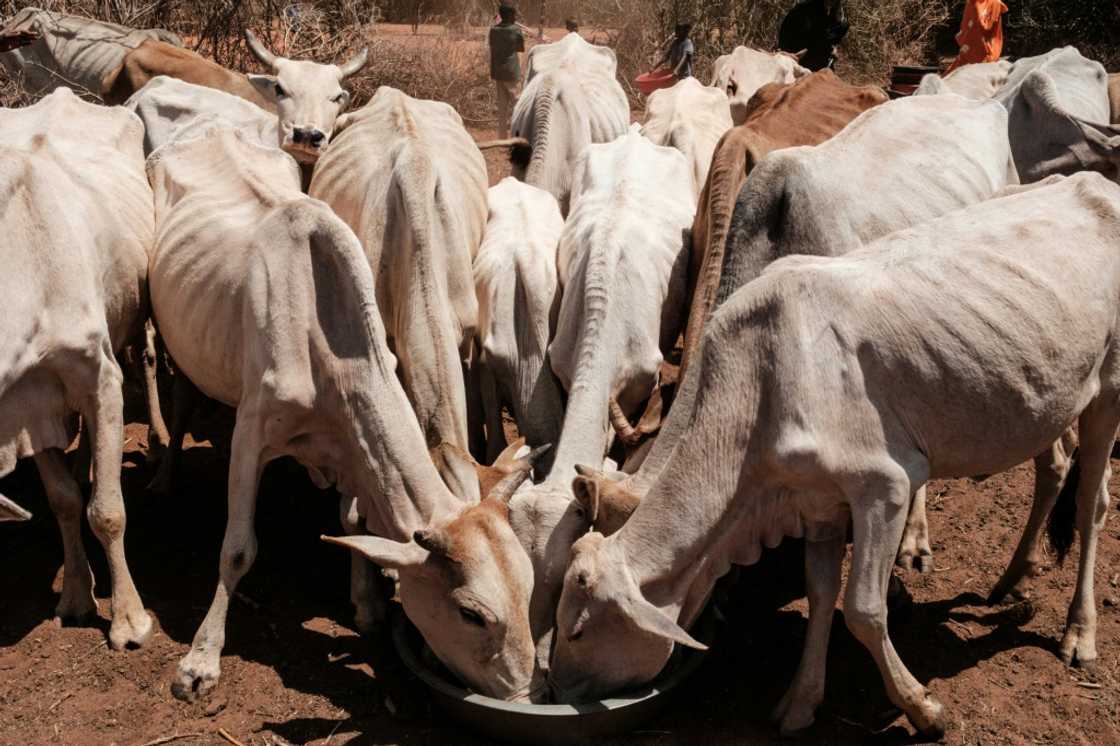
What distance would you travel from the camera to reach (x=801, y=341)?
4.26m

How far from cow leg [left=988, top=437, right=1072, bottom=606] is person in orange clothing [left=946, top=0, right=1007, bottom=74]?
696cm

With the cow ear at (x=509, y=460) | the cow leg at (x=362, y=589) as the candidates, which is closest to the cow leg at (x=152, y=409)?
the cow leg at (x=362, y=589)

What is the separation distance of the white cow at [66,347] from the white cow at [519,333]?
1687 millimetres

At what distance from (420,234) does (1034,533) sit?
306cm

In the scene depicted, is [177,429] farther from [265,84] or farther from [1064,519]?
[1064,519]

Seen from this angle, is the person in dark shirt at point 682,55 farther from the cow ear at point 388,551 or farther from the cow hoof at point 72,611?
the cow ear at point 388,551

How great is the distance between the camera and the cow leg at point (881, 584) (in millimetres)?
4234

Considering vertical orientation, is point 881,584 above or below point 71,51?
above

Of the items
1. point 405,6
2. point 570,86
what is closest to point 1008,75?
point 570,86

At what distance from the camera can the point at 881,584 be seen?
14.3 feet

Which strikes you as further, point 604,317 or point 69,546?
point 604,317

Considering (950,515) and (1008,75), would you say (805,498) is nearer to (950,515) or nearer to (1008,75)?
(950,515)

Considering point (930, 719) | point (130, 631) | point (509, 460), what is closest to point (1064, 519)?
point (930, 719)

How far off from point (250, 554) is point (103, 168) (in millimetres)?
2310
